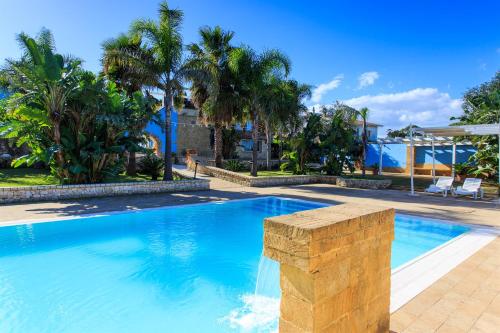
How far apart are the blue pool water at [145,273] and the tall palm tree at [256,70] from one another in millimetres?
10962

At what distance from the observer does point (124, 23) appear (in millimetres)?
16797

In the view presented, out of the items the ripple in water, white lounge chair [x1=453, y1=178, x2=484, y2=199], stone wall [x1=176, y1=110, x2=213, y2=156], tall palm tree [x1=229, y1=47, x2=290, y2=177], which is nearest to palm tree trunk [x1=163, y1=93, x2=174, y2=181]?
tall palm tree [x1=229, y1=47, x2=290, y2=177]

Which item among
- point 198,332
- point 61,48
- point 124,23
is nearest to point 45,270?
point 198,332

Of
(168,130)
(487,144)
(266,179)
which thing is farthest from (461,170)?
(168,130)

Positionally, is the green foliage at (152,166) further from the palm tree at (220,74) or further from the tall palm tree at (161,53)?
the palm tree at (220,74)

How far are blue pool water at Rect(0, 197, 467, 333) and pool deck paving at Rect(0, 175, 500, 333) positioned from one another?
152 centimetres

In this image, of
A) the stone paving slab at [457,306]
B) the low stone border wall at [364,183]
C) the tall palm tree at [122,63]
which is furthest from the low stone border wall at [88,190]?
the stone paving slab at [457,306]

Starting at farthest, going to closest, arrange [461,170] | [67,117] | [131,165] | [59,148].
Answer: [461,170], [131,165], [67,117], [59,148]

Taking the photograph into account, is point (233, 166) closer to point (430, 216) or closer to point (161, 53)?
point (161, 53)

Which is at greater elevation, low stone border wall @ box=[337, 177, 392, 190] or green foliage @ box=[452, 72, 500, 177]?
green foliage @ box=[452, 72, 500, 177]

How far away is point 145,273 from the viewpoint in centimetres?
688

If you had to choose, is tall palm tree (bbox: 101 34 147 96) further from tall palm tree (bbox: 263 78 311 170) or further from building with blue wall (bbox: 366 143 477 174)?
building with blue wall (bbox: 366 143 477 174)

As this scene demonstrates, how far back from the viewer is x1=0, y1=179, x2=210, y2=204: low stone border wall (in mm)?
12000

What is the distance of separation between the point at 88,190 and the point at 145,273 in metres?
8.27
